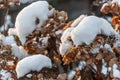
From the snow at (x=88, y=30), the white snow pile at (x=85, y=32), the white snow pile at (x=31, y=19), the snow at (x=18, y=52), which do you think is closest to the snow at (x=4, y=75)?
the snow at (x=18, y=52)

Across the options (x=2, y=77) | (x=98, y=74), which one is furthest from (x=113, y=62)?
(x=2, y=77)

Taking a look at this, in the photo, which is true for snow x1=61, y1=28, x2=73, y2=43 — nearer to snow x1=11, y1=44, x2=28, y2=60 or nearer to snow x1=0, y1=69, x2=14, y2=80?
snow x1=11, y1=44, x2=28, y2=60

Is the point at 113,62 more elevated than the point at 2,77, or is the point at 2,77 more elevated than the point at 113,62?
the point at 2,77

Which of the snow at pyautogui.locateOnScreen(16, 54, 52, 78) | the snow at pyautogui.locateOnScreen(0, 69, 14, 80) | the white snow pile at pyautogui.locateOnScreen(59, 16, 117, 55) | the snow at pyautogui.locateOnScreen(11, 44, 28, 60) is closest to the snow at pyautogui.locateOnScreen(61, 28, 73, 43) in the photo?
the white snow pile at pyautogui.locateOnScreen(59, 16, 117, 55)

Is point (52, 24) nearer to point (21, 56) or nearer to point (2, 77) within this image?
point (21, 56)

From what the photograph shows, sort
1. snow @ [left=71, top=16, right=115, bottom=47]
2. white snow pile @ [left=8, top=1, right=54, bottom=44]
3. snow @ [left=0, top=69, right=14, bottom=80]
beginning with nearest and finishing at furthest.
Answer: snow @ [left=71, top=16, right=115, bottom=47]
white snow pile @ [left=8, top=1, right=54, bottom=44]
snow @ [left=0, top=69, right=14, bottom=80]

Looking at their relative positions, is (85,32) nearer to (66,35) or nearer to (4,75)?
(66,35)

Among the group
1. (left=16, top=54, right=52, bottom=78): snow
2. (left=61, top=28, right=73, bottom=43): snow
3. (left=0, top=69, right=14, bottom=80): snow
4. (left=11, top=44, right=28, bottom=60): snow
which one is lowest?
(left=16, top=54, right=52, bottom=78): snow

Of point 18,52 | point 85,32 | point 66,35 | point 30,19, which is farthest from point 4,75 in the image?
point 85,32
